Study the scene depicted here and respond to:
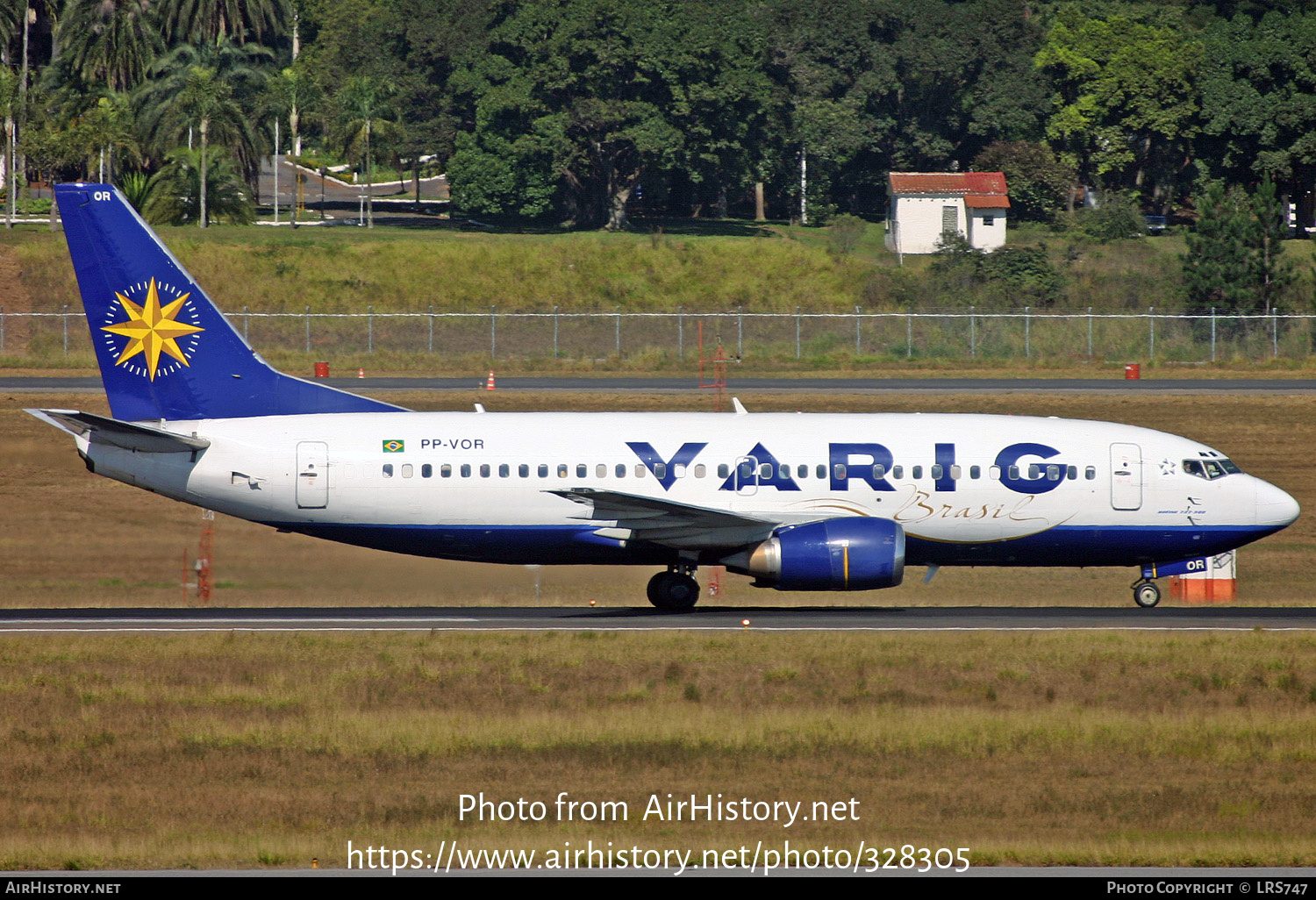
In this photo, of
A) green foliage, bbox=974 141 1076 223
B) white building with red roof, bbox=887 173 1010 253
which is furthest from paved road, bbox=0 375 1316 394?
green foliage, bbox=974 141 1076 223

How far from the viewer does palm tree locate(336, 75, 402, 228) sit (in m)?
114

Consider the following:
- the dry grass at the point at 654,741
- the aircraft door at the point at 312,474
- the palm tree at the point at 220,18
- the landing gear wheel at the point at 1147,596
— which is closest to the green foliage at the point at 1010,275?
the landing gear wheel at the point at 1147,596

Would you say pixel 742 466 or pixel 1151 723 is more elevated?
pixel 742 466

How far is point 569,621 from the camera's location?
29438 mm

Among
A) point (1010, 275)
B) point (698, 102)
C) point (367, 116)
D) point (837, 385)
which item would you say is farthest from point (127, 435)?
point (367, 116)

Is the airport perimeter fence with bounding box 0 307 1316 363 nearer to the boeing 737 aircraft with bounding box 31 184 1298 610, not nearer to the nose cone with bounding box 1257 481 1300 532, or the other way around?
the boeing 737 aircraft with bounding box 31 184 1298 610

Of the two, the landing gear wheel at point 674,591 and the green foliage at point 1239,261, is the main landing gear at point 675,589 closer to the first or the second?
the landing gear wheel at point 674,591

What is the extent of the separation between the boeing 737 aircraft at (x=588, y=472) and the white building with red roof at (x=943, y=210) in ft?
237

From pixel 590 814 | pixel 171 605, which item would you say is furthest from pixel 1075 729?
pixel 171 605

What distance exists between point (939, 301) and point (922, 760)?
69360mm

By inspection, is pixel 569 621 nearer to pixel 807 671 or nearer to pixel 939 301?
pixel 807 671

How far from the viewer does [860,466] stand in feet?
101

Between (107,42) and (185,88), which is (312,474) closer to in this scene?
(185,88)

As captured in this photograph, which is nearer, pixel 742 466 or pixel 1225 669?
pixel 1225 669
